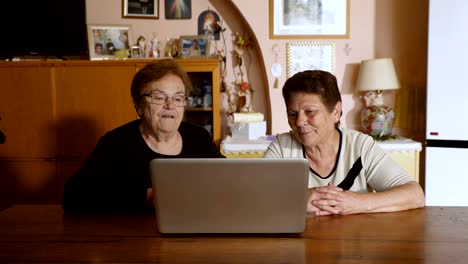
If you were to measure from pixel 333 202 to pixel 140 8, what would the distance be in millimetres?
2628

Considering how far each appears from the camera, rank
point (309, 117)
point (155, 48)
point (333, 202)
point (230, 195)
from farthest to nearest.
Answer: point (155, 48) → point (309, 117) → point (333, 202) → point (230, 195)

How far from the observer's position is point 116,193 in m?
1.57

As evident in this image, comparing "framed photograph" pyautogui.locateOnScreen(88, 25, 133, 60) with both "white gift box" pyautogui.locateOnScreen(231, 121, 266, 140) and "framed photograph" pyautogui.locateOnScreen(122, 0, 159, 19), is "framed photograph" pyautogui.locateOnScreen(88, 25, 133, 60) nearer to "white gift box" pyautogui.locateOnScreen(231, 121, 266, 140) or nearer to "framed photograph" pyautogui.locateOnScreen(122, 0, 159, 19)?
"framed photograph" pyautogui.locateOnScreen(122, 0, 159, 19)

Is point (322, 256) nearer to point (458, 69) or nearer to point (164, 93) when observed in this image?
point (164, 93)

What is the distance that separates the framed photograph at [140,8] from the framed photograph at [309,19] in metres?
0.83

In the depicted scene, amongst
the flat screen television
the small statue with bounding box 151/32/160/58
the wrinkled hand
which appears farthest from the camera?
the small statue with bounding box 151/32/160/58

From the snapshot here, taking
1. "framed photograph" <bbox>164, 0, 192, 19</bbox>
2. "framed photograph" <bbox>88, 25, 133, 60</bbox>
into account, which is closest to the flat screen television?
"framed photograph" <bbox>88, 25, 133, 60</bbox>

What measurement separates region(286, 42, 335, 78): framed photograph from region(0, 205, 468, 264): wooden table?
2.18 meters

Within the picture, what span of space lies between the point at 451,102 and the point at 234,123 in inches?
51.5

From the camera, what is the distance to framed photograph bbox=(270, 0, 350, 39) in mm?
3500

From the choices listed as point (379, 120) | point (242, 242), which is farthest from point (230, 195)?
point (379, 120)

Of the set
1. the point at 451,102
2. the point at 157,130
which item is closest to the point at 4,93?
the point at 157,130

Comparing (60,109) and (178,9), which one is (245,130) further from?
(60,109)

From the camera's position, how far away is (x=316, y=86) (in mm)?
1689
